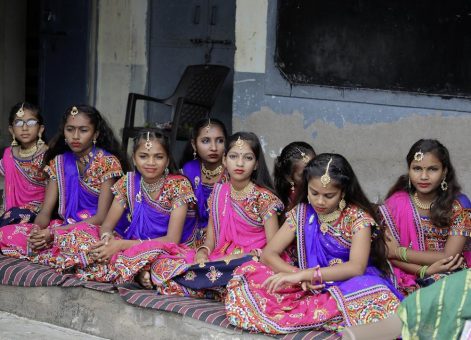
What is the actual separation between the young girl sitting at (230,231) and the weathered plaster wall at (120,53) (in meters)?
3.83

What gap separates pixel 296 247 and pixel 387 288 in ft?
2.06

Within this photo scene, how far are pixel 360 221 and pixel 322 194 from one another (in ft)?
0.74

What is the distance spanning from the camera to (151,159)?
16.3 ft

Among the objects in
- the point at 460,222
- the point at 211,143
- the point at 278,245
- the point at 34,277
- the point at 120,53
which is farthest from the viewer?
the point at 120,53

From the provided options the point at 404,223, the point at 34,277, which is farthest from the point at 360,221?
the point at 34,277

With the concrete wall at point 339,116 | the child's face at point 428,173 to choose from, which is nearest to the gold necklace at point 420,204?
the child's face at point 428,173

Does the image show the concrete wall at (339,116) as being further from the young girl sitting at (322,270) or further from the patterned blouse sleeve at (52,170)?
the young girl sitting at (322,270)

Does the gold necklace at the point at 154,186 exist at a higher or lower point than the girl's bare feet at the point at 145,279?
higher

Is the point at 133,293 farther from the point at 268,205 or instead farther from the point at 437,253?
the point at 437,253

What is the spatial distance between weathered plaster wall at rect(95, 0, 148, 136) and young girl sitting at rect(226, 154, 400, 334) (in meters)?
4.45

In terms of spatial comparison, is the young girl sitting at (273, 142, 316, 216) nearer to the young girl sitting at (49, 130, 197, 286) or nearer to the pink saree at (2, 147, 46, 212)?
Answer: the young girl sitting at (49, 130, 197, 286)

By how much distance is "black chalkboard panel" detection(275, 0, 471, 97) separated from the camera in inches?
235

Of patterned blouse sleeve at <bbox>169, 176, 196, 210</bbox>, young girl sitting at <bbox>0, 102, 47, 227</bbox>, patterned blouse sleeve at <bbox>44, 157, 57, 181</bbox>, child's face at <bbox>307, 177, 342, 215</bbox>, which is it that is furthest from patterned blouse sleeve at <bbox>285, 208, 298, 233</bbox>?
young girl sitting at <bbox>0, 102, 47, 227</bbox>

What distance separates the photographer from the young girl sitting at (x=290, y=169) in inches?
195
